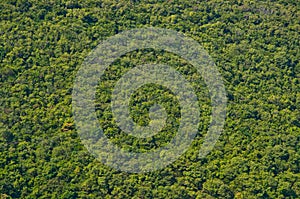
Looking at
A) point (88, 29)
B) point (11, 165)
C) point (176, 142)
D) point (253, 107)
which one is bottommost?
point (11, 165)

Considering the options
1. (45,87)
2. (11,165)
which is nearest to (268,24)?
(45,87)

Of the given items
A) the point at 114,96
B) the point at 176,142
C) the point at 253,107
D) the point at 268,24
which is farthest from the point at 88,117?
the point at 268,24

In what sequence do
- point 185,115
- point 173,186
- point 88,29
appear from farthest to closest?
point 88,29, point 185,115, point 173,186

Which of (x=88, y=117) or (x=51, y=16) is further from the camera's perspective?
(x=51, y=16)

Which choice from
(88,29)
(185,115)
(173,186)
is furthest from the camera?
(88,29)

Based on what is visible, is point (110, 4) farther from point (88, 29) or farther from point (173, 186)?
point (173, 186)

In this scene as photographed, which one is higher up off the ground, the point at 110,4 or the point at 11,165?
the point at 110,4

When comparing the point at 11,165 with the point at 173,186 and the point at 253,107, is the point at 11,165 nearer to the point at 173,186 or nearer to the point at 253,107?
the point at 173,186
